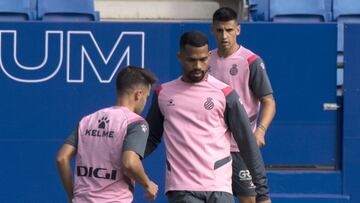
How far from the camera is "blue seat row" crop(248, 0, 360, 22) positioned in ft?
30.4

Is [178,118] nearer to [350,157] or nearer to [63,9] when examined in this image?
[350,157]

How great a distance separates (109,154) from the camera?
5066 mm

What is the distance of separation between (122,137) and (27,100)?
10.0 ft

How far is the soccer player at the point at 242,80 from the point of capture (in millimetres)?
6359

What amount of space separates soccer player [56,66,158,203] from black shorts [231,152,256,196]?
130cm

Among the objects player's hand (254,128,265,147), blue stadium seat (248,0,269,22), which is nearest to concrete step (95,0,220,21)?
blue stadium seat (248,0,269,22)

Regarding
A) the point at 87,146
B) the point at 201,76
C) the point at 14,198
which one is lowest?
the point at 14,198

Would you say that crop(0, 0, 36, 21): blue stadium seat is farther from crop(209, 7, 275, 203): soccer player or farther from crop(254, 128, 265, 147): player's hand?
crop(254, 128, 265, 147): player's hand

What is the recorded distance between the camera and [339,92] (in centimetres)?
800

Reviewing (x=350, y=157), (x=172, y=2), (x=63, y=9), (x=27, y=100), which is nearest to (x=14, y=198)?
(x=27, y=100)

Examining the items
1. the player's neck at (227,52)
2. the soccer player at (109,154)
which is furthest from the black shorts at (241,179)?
the soccer player at (109,154)

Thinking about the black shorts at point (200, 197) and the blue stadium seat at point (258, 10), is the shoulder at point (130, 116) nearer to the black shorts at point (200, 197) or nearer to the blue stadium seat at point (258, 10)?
the black shorts at point (200, 197)

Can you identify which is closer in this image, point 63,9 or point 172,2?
point 63,9

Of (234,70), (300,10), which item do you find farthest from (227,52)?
(300,10)
